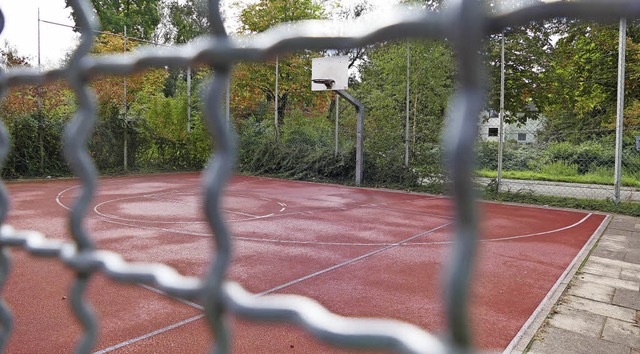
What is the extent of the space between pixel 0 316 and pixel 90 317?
25 cm

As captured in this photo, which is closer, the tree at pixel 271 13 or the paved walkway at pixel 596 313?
the paved walkway at pixel 596 313

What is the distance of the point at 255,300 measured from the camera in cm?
44

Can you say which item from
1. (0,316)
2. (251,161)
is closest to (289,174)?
(251,161)

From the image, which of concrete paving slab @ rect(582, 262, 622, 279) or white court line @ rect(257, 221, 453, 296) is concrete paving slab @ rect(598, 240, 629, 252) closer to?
concrete paving slab @ rect(582, 262, 622, 279)

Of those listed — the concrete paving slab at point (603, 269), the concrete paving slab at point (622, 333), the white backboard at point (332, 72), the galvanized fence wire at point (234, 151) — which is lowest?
the concrete paving slab at point (622, 333)

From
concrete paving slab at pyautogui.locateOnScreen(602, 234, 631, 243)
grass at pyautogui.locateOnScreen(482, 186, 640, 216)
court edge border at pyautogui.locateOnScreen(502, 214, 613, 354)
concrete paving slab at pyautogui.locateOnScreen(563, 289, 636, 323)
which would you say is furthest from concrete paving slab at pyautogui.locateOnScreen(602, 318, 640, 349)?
grass at pyautogui.locateOnScreen(482, 186, 640, 216)

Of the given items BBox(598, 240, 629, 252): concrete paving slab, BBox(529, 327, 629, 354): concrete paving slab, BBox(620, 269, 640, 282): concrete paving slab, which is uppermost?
BBox(598, 240, 629, 252): concrete paving slab

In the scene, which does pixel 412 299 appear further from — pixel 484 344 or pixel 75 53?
pixel 75 53

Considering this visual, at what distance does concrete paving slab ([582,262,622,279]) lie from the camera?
4613mm

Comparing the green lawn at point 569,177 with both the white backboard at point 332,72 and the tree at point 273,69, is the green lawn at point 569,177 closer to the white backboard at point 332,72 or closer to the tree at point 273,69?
the white backboard at point 332,72

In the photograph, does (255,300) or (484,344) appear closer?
(255,300)

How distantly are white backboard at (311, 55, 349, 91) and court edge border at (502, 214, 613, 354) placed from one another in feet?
23.8

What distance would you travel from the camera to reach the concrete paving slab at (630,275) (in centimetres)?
445

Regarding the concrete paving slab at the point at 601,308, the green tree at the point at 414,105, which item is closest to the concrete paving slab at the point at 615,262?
the concrete paving slab at the point at 601,308
